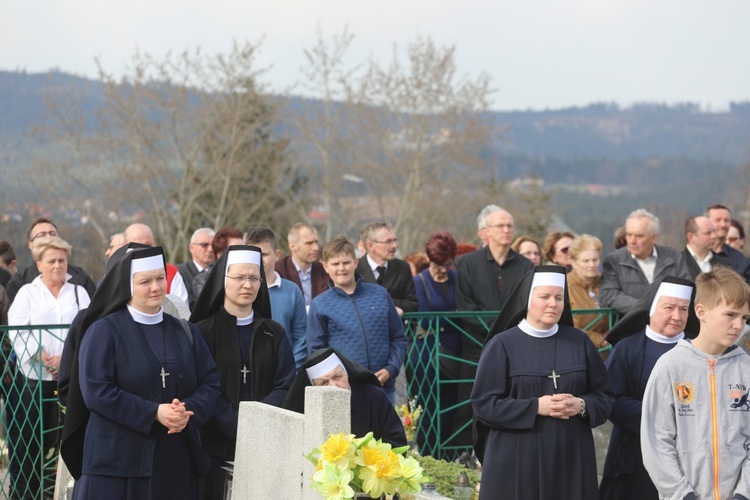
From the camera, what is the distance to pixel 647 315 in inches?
275

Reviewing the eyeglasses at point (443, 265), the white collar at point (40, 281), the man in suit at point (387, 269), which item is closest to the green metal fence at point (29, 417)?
the white collar at point (40, 281)

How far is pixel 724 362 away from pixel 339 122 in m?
29.3

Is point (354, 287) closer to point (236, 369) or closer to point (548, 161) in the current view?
point (236, 369)

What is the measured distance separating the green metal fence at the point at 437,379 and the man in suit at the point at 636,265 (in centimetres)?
20

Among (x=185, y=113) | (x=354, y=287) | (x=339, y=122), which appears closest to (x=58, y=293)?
(x=354, y=287)

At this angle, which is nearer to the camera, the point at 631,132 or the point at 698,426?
the point at 698,426

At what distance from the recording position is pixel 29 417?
28.1 feet

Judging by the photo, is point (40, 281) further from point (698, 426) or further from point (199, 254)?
point (698, 426)

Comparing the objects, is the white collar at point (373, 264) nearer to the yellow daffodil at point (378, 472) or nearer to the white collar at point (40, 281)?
the white collar at point (40, 281)

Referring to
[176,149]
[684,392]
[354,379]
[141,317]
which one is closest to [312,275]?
[354,379]

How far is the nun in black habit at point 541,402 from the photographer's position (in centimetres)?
615

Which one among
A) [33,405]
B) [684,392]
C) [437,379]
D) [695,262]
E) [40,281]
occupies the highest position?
[695,262]

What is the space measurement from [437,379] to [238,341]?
10.7 ft

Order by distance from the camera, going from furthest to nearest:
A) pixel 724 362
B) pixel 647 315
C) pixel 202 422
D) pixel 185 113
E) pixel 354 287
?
1. pixel 185 113
2. pixel 354 287
3. pixel 647 315
4. pixel 202 422
5. pixel 724 362
